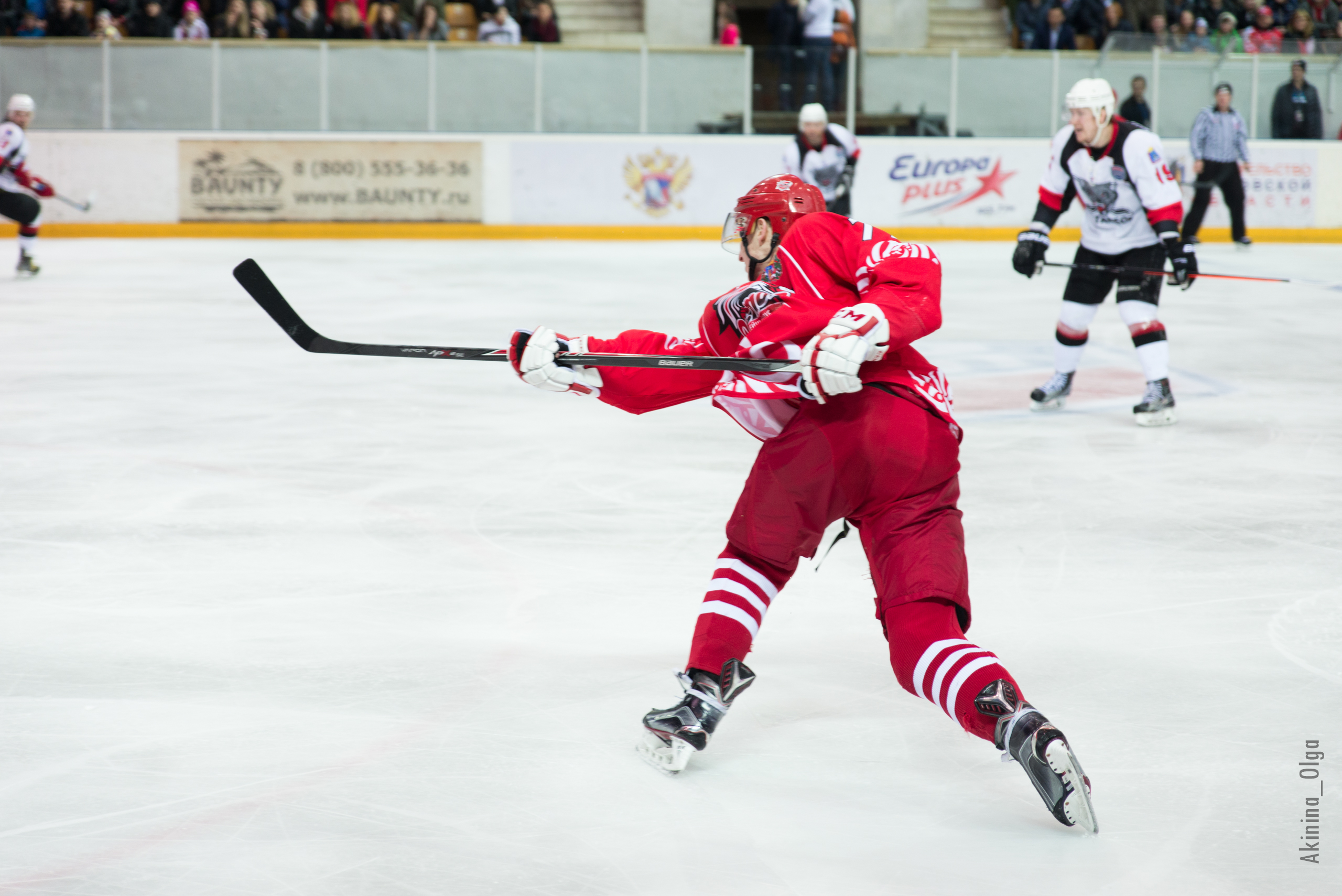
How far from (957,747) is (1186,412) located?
11.2 feet

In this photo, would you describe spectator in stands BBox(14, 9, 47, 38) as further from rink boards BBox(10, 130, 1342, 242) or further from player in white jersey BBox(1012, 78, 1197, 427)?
player in white jersey BBox(1012, 78, 1197, 427)

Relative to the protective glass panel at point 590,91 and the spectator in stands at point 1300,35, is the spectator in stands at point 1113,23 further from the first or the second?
the protective glass panel at point 590,91

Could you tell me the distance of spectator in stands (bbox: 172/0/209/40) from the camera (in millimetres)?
12586

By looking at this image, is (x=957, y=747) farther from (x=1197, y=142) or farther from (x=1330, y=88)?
(x=1330, y=88)

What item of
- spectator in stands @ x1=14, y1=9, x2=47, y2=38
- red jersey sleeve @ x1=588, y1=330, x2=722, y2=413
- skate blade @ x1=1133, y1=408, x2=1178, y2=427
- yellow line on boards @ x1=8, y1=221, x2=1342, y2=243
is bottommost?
skate blade @ x1=1133, y1=408, x2=1178, y2=427

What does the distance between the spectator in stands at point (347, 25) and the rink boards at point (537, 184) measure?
3.03 ft

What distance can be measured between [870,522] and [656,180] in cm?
1101

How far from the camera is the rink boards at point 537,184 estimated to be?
12.3 m

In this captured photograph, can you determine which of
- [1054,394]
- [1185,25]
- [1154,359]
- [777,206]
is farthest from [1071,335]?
[1185,25]

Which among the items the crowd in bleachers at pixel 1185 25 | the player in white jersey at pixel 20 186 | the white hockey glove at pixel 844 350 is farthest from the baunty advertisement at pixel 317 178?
the white hockey glove at pixel 844 350

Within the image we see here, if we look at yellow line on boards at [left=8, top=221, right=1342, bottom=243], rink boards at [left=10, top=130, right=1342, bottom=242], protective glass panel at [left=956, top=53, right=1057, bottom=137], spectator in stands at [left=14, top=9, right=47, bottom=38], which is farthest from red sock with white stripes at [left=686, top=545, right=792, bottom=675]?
spectator in stands at [left=14, top=9, right=47, bottom=38]

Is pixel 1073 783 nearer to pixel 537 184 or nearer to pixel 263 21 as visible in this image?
pixel 537 184

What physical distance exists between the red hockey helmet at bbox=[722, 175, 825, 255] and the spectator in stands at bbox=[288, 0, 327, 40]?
36.9ft

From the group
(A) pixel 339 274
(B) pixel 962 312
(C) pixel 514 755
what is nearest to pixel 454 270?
(A) pixel 339 274
